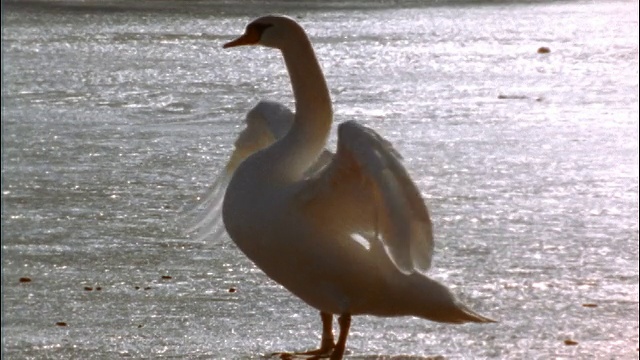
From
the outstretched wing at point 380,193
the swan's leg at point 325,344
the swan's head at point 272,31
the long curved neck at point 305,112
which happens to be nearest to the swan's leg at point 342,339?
the swan's leg at point 325,344

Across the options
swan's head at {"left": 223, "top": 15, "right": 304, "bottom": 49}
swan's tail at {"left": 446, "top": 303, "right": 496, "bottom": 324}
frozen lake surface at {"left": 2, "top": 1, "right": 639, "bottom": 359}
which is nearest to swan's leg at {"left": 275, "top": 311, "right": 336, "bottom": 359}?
frozen lake surface at {"left": 2, "top": 1, "right": 639, "bottom": 359}

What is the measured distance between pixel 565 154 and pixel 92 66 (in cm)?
593

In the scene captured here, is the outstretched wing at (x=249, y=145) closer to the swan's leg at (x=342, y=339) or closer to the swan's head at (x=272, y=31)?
the swan's head at (x=272, y=31)

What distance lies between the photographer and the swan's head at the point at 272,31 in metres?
5.41

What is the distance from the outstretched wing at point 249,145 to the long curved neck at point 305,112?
0.33 metres

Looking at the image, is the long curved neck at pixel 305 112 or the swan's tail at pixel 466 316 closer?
the swan's tail at pixel 466 316

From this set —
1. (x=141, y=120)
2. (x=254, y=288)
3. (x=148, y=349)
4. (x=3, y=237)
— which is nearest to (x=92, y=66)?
(x=141, y=120)

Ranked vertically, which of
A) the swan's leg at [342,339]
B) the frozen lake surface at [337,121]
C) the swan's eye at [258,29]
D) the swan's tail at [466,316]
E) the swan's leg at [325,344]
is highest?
the swan's eye at [258,29]

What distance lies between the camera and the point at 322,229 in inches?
203

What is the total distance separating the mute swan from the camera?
496cm

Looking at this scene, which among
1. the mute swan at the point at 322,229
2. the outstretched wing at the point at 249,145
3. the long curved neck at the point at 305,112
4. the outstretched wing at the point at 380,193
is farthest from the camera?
the outstretched wing at the point at 249,145

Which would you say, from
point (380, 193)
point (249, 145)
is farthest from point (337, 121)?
point (380, 193)

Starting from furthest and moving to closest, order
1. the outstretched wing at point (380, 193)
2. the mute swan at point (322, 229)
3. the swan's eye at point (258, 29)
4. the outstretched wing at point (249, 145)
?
the outstretched wing at point (249, 145), the swan's eye at point (258, 29), the mute swan at point (322, 229), the outstretched wing at point (380, 193)

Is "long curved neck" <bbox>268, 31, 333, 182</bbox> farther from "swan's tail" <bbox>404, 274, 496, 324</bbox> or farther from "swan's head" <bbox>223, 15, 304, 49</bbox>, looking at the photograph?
"swan's tail" <bbox>404, 274, 496, 324</bbox>
